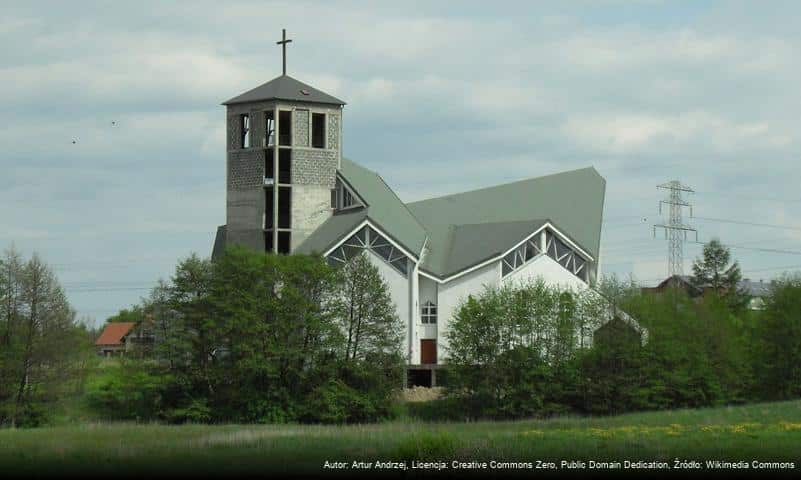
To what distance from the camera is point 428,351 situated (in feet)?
222

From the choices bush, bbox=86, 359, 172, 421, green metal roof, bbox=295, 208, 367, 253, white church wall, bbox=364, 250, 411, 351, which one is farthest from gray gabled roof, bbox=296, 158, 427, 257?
bush, bbox=86, 359, 172, 421

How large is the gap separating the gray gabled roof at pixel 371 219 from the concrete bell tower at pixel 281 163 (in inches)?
36.3

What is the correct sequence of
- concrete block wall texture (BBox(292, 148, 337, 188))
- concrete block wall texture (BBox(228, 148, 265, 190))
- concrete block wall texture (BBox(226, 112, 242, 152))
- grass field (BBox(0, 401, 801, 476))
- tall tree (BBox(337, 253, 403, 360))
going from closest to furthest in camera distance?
grass field (BBox(0, 401, 801, 476)), tall tree (BBox(337, 253, 403, 360)), concrete block wall texture (BBox(292, 148, 337, 188)), concrete block wall texture (BBox(228, 148, 265, 190)), concrete block wall texture (BBox(226, 112, 242, 152))

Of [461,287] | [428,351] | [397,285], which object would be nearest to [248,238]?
[397,285]

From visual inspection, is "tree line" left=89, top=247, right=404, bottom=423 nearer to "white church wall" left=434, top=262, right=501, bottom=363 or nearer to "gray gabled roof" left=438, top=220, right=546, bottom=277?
"white church wall" left=434, top=262, right=501, bottom=363

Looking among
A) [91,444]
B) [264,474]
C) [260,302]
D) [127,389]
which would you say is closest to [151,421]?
[127,389]

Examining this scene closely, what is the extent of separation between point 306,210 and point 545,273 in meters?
12.5

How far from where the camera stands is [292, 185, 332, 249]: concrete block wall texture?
66625 mm

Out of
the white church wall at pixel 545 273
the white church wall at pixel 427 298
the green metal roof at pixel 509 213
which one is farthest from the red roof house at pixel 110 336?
the white church wall at pixel 545 273

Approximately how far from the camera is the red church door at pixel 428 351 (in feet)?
221

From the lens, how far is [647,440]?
40219 millimetres

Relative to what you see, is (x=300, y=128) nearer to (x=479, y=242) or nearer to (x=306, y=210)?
(x=306, y=210)

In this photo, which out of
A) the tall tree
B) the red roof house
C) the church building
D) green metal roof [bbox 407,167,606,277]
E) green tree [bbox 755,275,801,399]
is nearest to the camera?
the tall tree

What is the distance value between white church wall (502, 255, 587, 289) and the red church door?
4855mm
